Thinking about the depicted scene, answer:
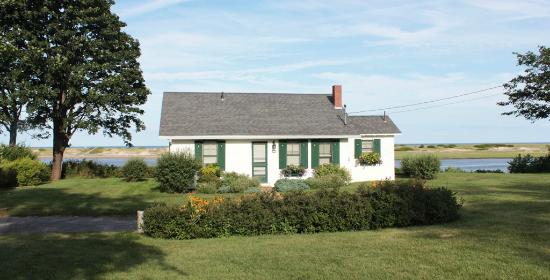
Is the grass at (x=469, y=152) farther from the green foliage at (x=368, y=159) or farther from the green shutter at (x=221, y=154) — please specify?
the green shutter at (x=221, y=154)

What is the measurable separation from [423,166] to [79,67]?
20.2 m

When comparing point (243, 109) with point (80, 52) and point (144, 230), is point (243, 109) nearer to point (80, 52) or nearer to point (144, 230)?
point (80, 52)

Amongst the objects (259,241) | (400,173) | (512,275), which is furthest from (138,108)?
(512,275)

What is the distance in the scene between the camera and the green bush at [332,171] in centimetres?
2594

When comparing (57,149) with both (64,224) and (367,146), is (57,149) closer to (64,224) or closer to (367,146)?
(64,224)

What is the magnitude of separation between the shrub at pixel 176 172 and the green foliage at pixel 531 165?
2282cm

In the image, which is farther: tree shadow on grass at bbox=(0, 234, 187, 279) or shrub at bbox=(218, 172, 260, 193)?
shrub at bbox=(218, 172, 260, 193)

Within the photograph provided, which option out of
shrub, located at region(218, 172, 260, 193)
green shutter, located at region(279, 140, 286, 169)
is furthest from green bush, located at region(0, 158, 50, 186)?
green shutter, located at region(279, 140, 286, 169)

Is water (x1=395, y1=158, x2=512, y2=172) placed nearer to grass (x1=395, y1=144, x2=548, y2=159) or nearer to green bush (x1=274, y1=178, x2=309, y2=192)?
grass (x1=395, y1=144, x2=548, y2=159)

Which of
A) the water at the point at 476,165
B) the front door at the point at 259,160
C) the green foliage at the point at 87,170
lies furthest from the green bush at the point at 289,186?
the water at the point at 476,165

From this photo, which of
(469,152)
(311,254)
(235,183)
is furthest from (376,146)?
(469,152)

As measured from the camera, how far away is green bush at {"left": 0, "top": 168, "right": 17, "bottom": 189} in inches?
965

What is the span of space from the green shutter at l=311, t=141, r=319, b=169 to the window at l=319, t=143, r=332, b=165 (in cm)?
22

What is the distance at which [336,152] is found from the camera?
27391 mm
